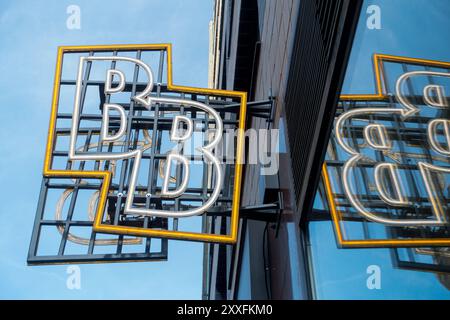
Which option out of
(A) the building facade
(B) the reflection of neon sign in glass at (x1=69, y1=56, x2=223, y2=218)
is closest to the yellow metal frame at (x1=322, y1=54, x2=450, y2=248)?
(A) the building facade

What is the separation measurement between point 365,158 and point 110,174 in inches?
143

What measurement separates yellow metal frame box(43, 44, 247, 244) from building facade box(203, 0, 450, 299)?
Answer: 613 millimetres

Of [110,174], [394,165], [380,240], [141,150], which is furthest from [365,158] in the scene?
[110,174]

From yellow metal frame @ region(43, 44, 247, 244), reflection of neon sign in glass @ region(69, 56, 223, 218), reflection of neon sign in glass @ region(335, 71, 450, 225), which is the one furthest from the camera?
reflection of neon sign in glass @ region(69, 56, 223, 218)

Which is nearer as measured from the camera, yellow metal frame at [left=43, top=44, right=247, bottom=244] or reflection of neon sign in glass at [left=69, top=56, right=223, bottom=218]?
yellow metal frame at [left=43, top=44, right=247, bottom=244]

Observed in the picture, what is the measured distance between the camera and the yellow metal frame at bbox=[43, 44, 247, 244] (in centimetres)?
675

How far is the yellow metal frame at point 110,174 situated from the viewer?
6750mm

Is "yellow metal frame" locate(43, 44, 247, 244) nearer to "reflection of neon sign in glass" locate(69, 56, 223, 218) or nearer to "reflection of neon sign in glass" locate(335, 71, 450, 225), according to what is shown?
"reflection of neon sign in glass" locate(69, 56, 223, 218)

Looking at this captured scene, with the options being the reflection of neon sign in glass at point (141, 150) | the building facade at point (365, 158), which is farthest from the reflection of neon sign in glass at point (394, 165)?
the reflection of neon sign in glass at point (141, 150)

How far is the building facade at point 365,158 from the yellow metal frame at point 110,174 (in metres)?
0.61

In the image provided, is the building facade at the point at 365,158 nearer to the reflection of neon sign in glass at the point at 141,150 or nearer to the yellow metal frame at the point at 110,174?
the yellow metal frame at the point at 110,174

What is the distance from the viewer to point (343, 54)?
5.38 meters
